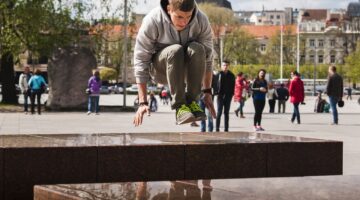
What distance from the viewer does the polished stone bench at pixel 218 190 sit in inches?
196

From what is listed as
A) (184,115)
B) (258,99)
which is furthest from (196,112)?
(258,99)

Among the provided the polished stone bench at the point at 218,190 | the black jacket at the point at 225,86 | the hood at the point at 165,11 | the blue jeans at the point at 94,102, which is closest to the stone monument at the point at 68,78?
the blue jeans at the point at 94,102

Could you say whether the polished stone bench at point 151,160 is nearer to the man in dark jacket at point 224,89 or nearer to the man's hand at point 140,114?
the man's hand at point 140,114

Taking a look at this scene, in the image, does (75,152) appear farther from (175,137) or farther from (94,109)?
(94,109)

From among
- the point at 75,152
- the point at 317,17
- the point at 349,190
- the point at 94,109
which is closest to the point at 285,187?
the point at 349,190

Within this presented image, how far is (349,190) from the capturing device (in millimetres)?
5309

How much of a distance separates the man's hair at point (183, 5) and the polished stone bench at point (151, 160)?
1.29 metres

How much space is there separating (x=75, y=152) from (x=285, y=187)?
260 centimetres

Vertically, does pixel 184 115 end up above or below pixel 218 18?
below

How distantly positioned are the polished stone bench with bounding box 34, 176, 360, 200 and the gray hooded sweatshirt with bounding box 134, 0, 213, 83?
2413mm

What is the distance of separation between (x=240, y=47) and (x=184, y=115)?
4602 inches

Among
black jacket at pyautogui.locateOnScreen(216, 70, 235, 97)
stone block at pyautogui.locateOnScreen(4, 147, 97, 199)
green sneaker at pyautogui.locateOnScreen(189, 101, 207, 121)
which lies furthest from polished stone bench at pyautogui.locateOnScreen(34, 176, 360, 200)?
black jacket at pyautogui.locateOnScreen(216, 70, 235, 97)

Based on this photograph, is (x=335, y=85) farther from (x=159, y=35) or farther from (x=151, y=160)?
(x=151, y=160)

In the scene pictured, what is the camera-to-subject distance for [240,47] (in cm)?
12394
